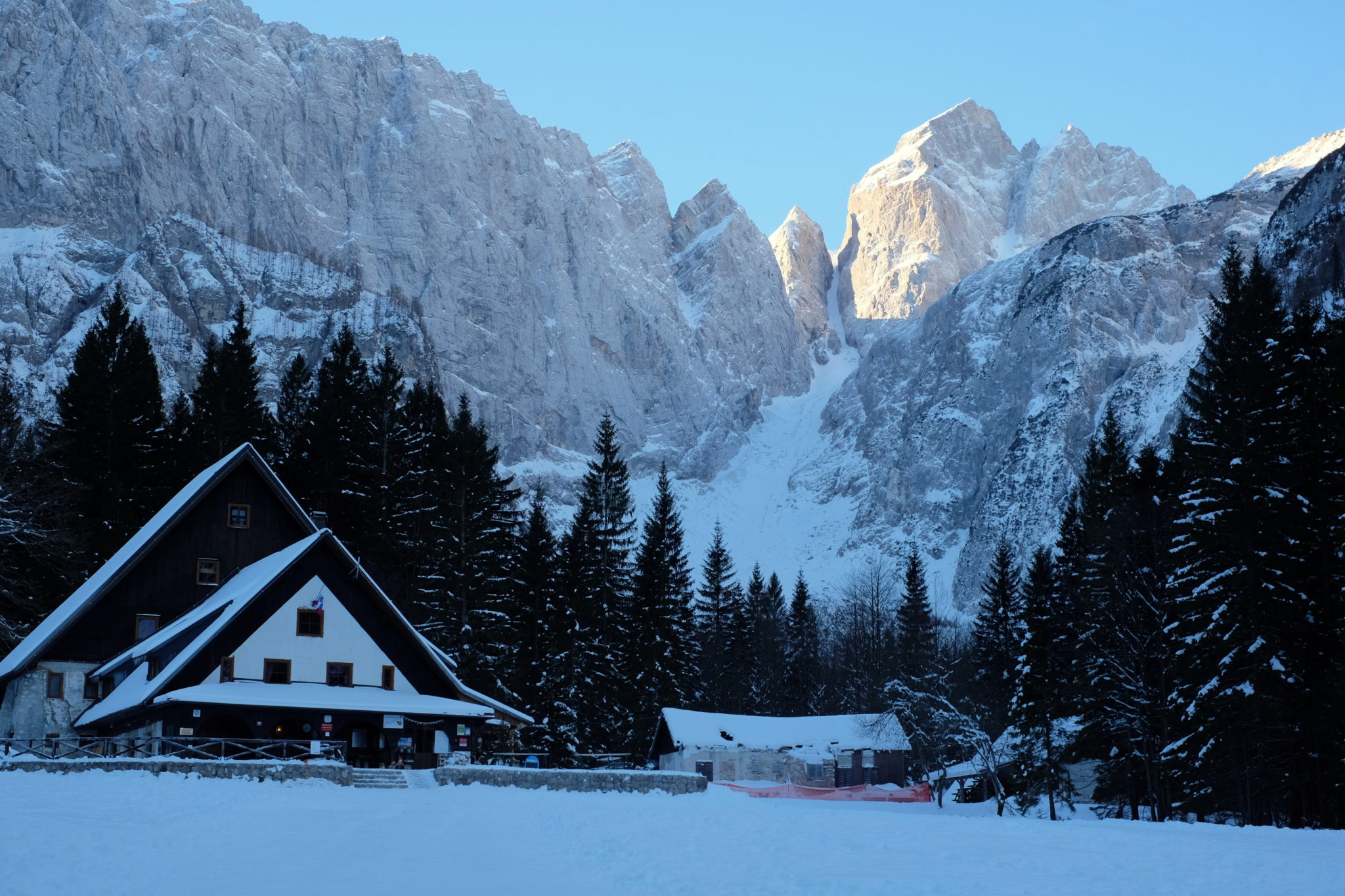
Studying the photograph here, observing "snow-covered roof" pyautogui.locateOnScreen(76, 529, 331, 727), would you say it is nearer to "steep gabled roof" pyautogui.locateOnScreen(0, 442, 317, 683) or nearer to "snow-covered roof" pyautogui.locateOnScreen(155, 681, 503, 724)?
"snow-covered roof" pyautogui.locateOnScreen(155, 681, 503, 724)

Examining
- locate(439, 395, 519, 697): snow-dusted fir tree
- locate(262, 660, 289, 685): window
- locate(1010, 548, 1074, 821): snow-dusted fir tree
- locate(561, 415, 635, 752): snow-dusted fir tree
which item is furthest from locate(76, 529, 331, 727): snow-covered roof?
locate(1010, 548, 1074, 821): snow-dusted fir tree

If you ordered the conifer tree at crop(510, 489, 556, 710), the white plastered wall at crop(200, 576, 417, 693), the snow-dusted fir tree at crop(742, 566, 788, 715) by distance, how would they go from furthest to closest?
the snow-dusted fir tree at crop(742, 566, 788, 715) < the conifer tree at crop(510, 489, 556, 710) < the white plastered wall at crop(200, 576, 417, 693)

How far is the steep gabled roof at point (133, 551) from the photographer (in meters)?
40.3

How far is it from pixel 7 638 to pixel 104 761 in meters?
17.9

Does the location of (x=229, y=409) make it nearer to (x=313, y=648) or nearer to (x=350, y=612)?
(x=350, y=612)

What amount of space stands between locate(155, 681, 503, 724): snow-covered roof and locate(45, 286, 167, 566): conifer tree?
18.6 metres

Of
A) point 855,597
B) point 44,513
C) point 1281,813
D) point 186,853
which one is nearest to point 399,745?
point 44,513

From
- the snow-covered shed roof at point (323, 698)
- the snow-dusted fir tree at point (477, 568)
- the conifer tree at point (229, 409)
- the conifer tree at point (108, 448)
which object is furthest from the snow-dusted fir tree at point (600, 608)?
the snow-covered shed roof at point (323, 698)

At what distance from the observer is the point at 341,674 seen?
39156 millimetres

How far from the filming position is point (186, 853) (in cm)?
1573

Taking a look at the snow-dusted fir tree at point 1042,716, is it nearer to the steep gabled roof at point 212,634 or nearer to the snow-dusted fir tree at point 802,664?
the steep gabled roof at point 212,634

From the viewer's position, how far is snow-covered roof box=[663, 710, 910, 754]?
62.6 m

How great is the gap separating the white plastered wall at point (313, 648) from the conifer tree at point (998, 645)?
152ft

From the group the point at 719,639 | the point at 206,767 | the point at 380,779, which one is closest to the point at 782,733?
the point at 719,639
